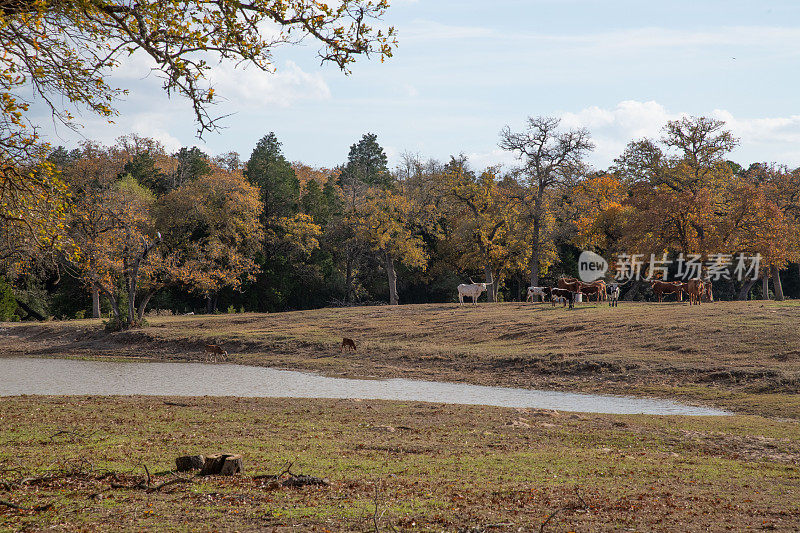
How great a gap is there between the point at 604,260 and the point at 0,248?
45.3 meters

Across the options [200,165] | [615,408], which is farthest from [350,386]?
[200,165]

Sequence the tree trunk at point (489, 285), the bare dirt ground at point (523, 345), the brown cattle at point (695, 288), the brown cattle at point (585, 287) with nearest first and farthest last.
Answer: the bare dirt ground at point (523, 345) → the brown cattle at point (695, 288) → the brown cattle at point (585, 287) → the tree trunk at point (489, 285)

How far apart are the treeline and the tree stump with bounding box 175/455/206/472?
1219 inches

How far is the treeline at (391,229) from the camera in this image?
46594 mm

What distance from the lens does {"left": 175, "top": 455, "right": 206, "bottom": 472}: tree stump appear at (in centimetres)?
973

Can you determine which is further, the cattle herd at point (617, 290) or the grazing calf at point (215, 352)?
the cattle herd at point (617, 290)

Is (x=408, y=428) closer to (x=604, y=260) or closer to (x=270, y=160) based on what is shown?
(x=604, y=260)

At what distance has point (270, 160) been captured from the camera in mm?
71812

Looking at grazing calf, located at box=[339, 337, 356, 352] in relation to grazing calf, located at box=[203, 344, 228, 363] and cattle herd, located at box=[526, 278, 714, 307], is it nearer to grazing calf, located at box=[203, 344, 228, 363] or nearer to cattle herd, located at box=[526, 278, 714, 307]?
grazing calf, located at box=[203, 344, 228, 363]

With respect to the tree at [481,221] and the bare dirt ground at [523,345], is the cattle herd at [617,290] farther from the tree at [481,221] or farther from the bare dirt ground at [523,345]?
the tree at [481,221]

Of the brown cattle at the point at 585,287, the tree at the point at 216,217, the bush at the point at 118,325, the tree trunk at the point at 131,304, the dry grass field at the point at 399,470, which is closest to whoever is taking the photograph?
the dry grass field at the point at 399,470

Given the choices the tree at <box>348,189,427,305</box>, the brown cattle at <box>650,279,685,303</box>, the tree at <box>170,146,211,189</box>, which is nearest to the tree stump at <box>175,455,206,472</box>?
the brown cattle at <box>650,279,685,303</box>

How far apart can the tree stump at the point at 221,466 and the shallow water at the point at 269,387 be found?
1188 cm

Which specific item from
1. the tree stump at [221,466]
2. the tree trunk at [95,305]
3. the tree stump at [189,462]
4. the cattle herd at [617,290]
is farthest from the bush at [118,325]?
the tree stump at [221,466]
